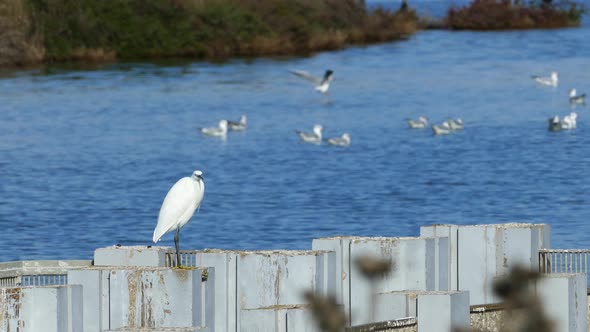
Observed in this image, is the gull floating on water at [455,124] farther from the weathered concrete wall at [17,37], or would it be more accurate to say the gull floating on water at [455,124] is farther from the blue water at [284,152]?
the weathered concrete wall at [17,37]

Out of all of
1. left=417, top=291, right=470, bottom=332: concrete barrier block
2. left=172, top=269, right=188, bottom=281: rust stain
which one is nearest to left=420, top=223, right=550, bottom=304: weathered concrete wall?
left=417, top=291, right=470, bottom=332: concrete barrier block

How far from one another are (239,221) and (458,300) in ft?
51.6

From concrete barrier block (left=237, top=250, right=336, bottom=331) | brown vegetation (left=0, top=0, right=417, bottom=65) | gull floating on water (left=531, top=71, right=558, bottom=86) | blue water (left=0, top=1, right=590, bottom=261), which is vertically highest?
brown vegetation (left=0, top=0, right=417, bottom=65)

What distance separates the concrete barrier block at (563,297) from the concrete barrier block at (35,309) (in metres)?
3.56

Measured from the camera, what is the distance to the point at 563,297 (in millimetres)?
10742

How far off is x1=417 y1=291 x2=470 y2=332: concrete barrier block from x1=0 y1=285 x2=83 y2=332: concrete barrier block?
90.5 inches

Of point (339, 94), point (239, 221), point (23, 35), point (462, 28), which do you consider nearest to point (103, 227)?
point (239, 221)

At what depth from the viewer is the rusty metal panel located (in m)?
8.98

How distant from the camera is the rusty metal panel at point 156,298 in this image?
898cm

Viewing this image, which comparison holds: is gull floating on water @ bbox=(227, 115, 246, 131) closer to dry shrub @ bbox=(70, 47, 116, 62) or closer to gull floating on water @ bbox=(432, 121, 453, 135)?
gull floating on water @ bbox=(432, 121, 453, 135)

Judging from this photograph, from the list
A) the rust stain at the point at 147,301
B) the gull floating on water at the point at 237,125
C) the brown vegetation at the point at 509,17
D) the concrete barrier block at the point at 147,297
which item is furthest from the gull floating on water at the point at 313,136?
the brown vegetation at the point at 509,17

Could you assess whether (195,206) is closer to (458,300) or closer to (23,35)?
(458,300)

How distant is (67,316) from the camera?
8.50 meters

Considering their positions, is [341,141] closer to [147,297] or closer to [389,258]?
[389,258]
